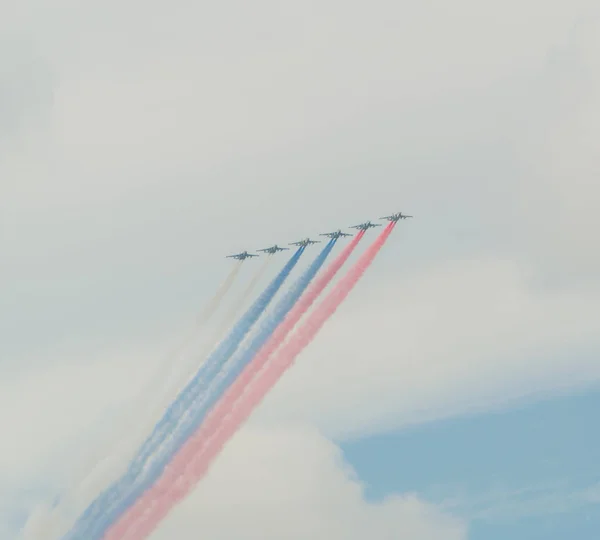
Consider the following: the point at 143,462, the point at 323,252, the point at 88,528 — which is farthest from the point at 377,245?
the point at 88,528

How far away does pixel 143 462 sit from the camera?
346ft

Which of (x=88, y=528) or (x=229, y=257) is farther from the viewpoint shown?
(x=229, y=257)

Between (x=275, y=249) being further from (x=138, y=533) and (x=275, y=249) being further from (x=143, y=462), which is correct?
(x=138, y=533)

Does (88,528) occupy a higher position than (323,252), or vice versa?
(323,252)

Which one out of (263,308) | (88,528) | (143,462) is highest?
(263,308)

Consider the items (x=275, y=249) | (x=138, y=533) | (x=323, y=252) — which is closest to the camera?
(x=138, y=533)

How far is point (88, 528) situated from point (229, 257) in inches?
1695

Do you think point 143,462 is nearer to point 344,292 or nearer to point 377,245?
point 344,292

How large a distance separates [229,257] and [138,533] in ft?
138

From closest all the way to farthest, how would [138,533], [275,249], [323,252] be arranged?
[138,533], [323,252], [275,249]

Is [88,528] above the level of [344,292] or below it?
below

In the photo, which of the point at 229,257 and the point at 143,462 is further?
the point at 229,257

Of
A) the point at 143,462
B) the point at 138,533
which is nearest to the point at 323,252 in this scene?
the point at 143,462

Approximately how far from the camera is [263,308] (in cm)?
10944
